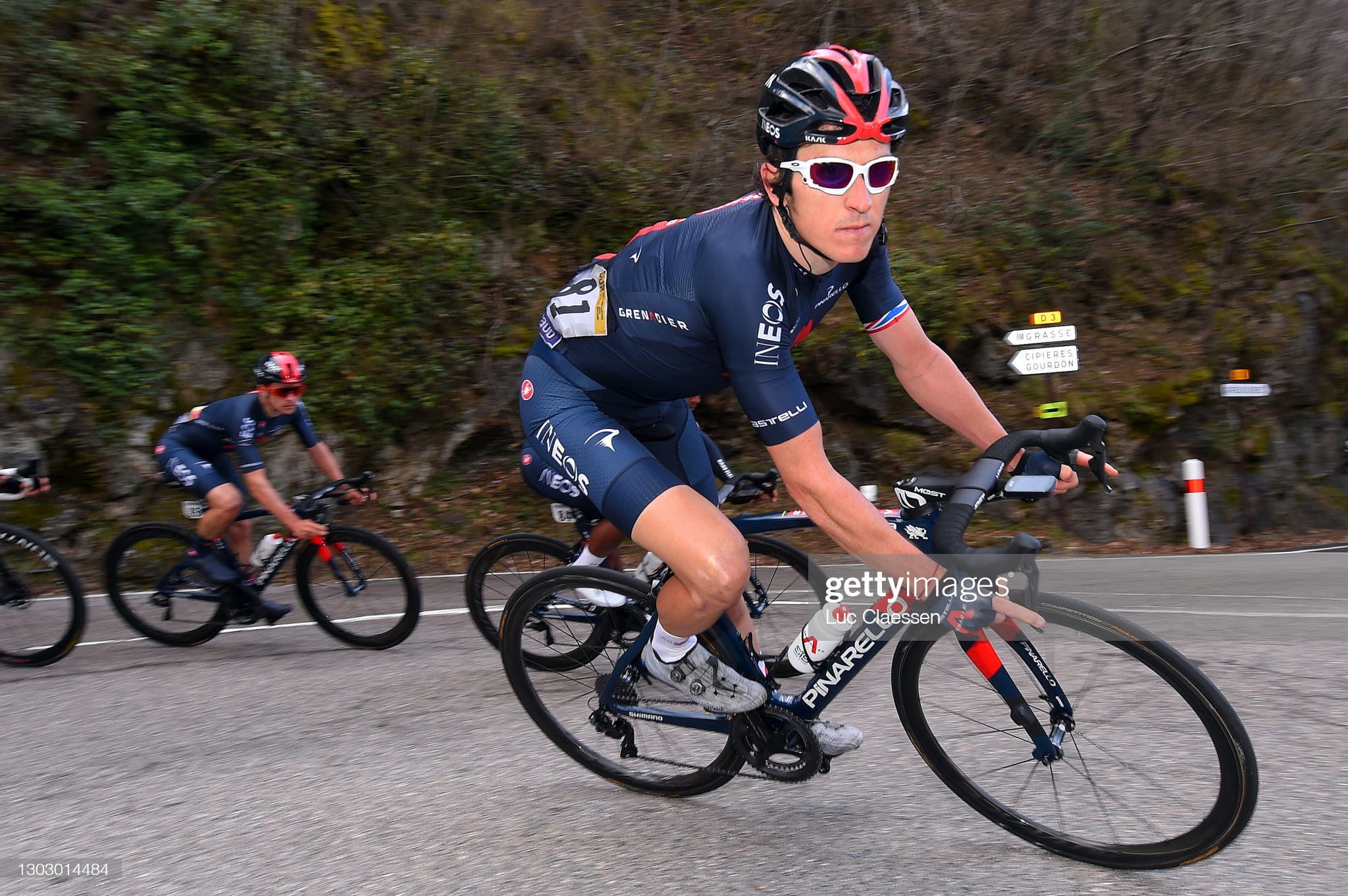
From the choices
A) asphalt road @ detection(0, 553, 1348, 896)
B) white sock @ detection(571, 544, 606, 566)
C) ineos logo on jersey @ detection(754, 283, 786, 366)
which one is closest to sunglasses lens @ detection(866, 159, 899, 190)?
ineos logo on jersey @ detection(754, 283, 786, 366)

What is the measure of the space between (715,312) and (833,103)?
0.63 metres

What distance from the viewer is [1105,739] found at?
2.63 meters

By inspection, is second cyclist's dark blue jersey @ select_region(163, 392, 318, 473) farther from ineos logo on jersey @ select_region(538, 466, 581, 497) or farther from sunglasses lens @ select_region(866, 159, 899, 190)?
sunglasses lens @ select_region(866, 159, 899, 190)

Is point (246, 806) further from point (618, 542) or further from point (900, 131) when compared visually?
point (900, 131)

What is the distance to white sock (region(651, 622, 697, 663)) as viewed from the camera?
3057 mm

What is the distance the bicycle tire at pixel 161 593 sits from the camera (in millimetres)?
5895

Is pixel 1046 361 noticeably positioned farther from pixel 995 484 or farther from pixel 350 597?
pixel 995 484

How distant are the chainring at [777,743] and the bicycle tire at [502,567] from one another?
208 centimetres

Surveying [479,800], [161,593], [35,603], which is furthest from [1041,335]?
[35,603]

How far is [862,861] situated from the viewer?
8.95ft

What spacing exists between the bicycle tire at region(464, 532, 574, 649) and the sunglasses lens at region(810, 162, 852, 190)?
9.27 feet

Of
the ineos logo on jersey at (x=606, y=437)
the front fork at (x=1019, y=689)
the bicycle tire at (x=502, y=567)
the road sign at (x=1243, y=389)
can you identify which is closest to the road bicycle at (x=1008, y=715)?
the front fork at (x=1019, y=689)

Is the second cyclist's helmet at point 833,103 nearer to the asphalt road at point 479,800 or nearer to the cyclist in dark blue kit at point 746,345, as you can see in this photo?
the cyclist in dark blue kit at point 746,345

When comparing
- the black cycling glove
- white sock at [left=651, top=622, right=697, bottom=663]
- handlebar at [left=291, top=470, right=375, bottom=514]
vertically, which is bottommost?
white sock at [left=651, top=622, right=697, bottom=663]
